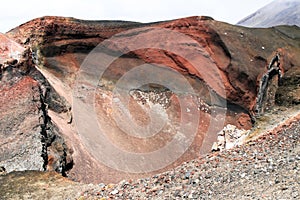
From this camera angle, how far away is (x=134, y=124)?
51.2 ft

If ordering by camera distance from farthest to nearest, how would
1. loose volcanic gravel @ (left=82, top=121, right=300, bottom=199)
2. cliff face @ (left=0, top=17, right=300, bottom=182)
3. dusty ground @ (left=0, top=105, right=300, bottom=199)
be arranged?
1. cliff face @ (left=0, top=17, right=300, bottom=182)
2. dusty ground @ (left=0, top=105, right=300, bottom=199)
3. loose volcanic gravel @ (left=82, top=121, right=300, bottom=199)

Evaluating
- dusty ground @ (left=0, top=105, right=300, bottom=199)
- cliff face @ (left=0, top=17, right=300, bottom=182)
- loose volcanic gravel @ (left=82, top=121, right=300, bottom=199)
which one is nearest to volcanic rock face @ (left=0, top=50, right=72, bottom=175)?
dusty ground @ (left=0, top=105, right=300, bottom=199)

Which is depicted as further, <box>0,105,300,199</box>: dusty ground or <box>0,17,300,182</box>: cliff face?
<box>0,17,300,182</box>: cliff face

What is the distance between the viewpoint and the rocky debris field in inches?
219

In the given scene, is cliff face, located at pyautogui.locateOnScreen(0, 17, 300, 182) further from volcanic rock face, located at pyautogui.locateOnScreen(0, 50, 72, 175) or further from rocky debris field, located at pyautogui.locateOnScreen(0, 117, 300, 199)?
rocky debris field, located at pyautogui.locateOnScreen(0, 117, 300, 199)

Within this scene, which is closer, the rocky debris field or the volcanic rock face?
the rocky debris field

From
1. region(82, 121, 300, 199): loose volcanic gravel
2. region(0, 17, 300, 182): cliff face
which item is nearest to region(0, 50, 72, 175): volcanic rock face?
region(82, 121, 300, 199): loose volcanic gravel

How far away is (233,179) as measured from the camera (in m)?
6.12

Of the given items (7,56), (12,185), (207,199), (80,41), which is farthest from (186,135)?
(207,199)

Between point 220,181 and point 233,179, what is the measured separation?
209mm

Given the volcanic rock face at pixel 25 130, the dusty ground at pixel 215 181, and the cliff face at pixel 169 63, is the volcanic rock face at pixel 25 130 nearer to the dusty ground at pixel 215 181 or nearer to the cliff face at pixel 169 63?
the dusty ground at pixel 215 181

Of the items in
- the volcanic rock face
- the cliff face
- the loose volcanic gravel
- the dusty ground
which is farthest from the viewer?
the cliff face

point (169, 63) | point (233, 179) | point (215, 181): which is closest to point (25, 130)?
point (215, 181)

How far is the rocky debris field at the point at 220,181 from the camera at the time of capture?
5.57m
